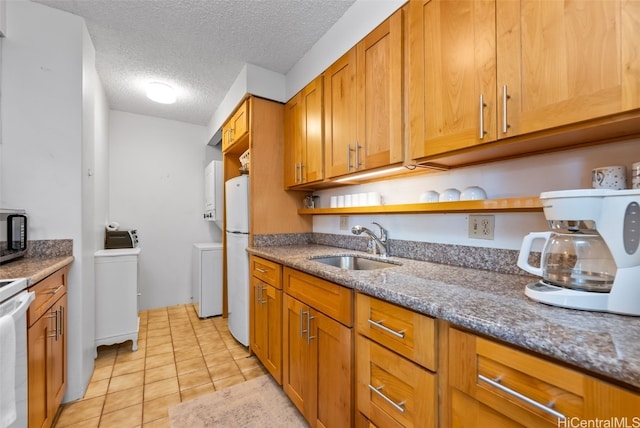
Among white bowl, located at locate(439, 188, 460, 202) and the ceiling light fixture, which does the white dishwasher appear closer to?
the ceiling light fixture

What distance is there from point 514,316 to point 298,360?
1186 mm

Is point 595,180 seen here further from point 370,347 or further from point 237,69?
point 237,69

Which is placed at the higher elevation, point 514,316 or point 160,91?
point 160,91

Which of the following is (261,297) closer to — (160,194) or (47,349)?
(47,349)

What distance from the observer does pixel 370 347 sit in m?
1.03

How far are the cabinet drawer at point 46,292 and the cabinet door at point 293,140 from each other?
5.28 feet

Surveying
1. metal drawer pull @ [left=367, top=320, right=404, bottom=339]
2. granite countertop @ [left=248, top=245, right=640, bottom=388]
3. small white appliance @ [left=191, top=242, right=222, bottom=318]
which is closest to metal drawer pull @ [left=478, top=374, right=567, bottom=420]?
granite countertop @ [left=248, top=245, right=640, bottom=388]

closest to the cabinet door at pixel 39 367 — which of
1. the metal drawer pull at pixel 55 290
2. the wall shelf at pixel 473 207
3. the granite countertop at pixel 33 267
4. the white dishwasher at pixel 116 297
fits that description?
the metal drawer pull at pixel 55 290

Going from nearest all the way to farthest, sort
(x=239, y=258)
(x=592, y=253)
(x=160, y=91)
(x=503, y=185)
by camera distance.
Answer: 1. (x=592, y=253)
2. (x=503, y=185)
3. (x=239, y=258)
4. (x=160, y=91)

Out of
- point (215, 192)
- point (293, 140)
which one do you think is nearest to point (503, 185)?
point (293, 140)

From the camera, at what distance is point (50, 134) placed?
1.73 m

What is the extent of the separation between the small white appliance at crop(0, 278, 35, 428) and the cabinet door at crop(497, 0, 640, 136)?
183cm

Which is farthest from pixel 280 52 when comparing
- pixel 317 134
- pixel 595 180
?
pixel 595 180

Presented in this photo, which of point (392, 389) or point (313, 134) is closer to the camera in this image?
point (392, 389)
